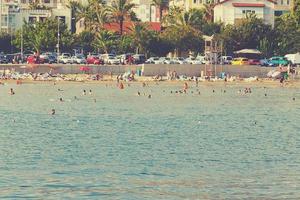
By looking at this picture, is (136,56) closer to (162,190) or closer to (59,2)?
(59,2)

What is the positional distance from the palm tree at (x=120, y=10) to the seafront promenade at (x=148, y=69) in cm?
1876

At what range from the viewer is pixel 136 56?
10956 cm

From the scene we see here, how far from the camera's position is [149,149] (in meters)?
40.9

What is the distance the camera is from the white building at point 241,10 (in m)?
125

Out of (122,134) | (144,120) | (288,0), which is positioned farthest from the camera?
(288,0)

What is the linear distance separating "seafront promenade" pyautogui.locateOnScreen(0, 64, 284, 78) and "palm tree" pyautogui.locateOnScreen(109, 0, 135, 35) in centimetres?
1876

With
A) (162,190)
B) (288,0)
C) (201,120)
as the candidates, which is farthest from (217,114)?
(288,0)

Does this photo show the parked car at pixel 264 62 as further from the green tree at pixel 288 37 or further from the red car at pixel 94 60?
the red car at pixel 94 60

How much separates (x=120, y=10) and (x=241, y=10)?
13837mm

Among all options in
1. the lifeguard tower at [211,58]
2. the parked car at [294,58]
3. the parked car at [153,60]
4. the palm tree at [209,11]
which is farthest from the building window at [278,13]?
the parked car at [153,60]

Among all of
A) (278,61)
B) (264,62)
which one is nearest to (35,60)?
(264,62)

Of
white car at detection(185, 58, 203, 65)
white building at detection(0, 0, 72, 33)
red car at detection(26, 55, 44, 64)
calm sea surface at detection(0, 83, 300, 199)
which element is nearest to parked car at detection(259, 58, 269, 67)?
white car at detection(185, 58, 203, 65)

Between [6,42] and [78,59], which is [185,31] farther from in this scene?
[6,42]

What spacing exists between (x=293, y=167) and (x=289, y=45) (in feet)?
264
